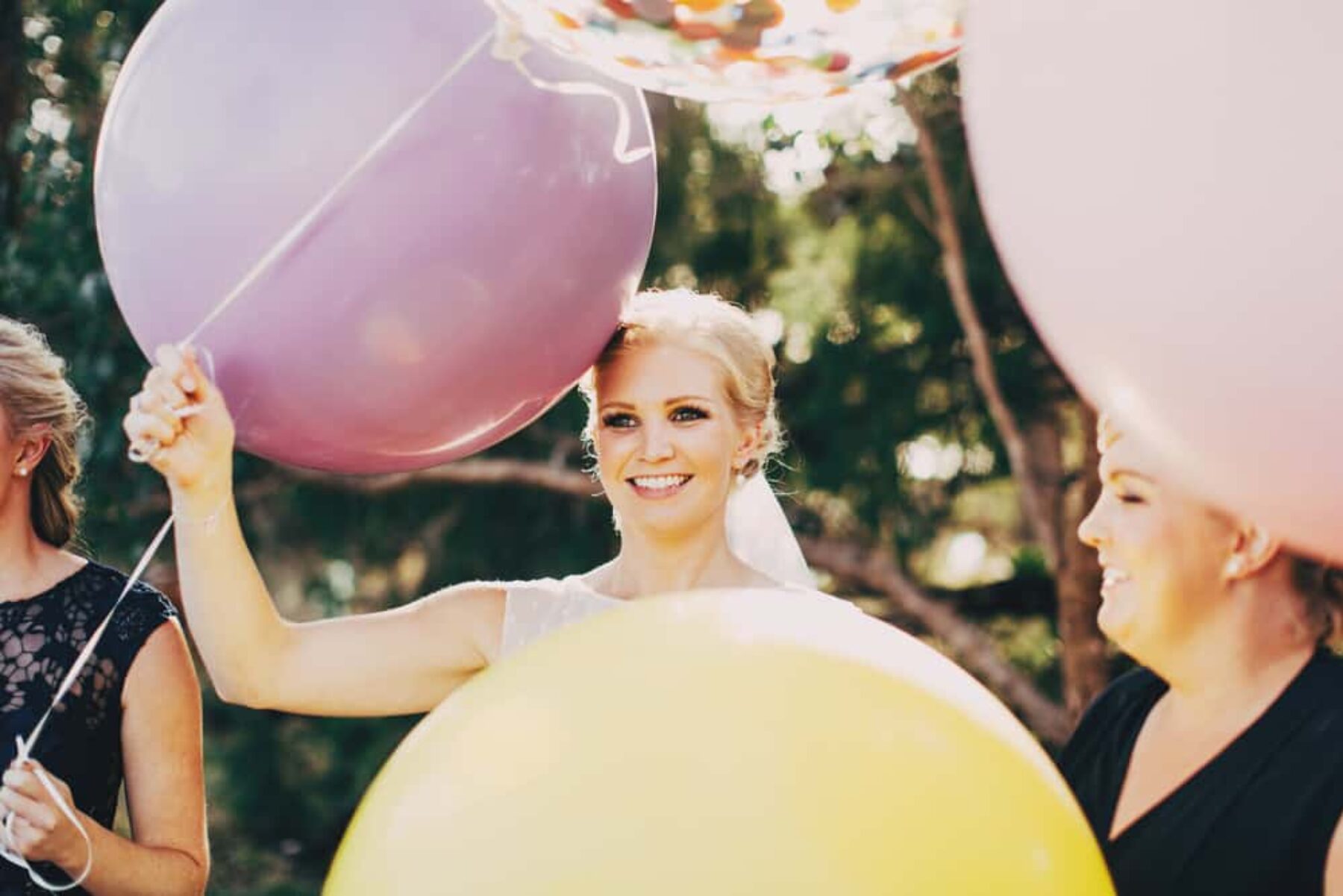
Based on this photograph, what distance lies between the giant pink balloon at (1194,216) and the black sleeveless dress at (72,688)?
145 centimetres

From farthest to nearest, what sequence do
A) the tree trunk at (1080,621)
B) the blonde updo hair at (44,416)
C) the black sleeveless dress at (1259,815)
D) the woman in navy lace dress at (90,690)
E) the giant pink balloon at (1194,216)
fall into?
the tree trunk at (1080,621) → the blonde updo hair at (44,416) → the woman in navy lace dress at (90,690) → the black sleeveless dress at (1259,815) → the giant pink balloon at (1194,216)

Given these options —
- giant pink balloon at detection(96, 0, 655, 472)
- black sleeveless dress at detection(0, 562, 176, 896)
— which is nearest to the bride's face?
giant pink balloon at detection(96, 0, 655, 472)

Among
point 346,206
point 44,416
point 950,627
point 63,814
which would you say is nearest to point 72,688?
point 63,814

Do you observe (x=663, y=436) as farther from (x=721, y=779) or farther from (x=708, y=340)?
(x=721, y=779)

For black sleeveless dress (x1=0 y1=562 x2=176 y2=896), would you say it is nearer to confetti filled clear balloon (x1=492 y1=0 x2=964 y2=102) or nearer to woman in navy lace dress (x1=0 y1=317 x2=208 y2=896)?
woman in navy lace dress (x1=0 y1=317 x2=208 y2=896)

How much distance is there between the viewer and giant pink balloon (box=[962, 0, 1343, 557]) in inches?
54.3

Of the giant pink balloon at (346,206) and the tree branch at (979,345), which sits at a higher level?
the giant pink balloon at (346,206)

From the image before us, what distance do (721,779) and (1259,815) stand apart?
0.63 meters

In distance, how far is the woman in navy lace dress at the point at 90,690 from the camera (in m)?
2.26

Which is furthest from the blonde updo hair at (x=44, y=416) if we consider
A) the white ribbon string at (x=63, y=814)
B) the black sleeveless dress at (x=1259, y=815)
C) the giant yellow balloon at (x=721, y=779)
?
the black sleeveless dress at (x=1259, y=815)

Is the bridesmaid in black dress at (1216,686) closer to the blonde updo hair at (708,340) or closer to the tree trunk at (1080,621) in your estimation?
the blonde updo hair at (708,340)

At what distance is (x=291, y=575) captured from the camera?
6109 millimetres

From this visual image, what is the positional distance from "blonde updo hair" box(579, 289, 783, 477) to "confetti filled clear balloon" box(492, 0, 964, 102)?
37 centimetres

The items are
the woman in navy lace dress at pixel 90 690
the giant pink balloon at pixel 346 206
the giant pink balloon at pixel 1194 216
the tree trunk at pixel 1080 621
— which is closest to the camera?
the giant pink balloon at pixel 1194 216
